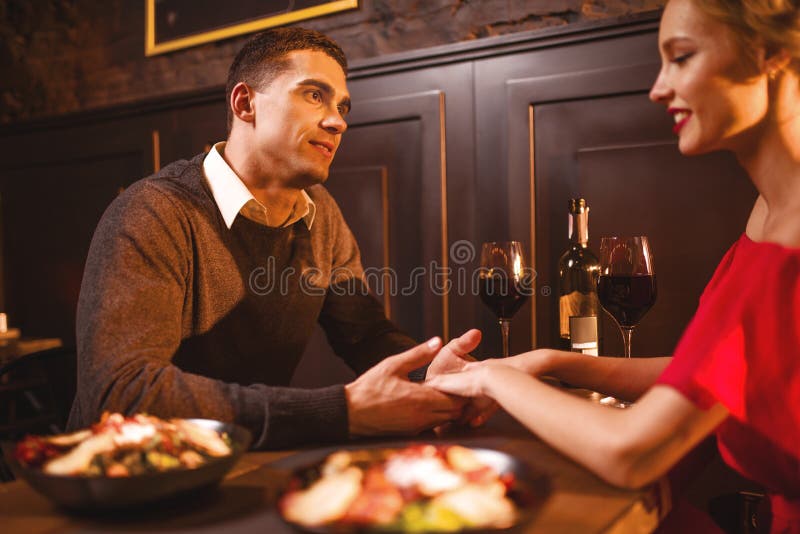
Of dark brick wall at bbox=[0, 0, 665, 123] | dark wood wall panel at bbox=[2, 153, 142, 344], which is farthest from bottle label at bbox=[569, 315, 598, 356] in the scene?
dark wood wall panel at bbox=[2, 153, 142, 344]

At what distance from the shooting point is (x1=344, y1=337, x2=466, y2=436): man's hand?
42.9 inches

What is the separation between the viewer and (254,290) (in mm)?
1707

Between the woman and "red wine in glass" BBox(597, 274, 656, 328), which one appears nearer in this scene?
the woman

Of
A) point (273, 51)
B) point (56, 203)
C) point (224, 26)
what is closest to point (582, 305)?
point (273, 51)

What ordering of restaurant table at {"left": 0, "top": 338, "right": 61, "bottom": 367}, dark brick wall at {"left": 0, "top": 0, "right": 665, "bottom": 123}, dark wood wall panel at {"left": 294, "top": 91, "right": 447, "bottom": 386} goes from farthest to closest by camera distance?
restaurant table at {"left": 0, "top": 338, "right": 61, "bottom": 367}
dark wood wall panel at {"left": 294, "top": 91, "right": 447, "bottom": 386}
dark brick wall at {"left": 0, "top": 0, "right": 665, "bottom": 123}

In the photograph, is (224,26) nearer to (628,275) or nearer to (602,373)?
(628,275)

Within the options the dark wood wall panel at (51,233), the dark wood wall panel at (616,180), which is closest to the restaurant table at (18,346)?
the dark wood wall panel at (51,233)

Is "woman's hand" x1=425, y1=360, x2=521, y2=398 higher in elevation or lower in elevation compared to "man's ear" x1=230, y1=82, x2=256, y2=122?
lower

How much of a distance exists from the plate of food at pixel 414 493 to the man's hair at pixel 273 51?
1229 millimetres

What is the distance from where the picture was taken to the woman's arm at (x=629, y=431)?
32.6 inches

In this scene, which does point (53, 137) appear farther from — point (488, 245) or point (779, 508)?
point (779, 508)

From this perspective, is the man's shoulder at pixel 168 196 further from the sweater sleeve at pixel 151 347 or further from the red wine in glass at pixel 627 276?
the red wine in glass at pixel 627 276

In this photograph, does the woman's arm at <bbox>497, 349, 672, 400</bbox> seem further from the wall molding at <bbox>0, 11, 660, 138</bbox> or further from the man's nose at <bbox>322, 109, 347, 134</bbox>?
the wall molding at <bbox>0, 11, 660, 138</bbox>

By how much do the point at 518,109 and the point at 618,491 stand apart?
6.27ft
